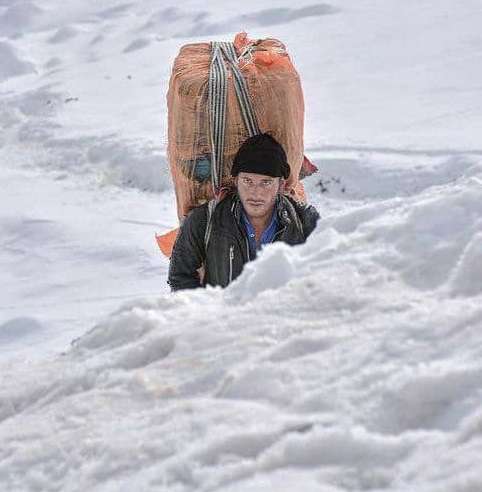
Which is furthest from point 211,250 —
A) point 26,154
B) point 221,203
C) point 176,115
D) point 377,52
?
point 377,52

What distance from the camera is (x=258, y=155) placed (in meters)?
3.88

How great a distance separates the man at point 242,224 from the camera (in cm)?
384

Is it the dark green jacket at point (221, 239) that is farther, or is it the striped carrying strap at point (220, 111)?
the striped carrying strap at point (220, 111)

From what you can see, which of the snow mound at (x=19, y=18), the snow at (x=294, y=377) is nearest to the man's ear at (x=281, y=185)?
the snow at (x=294, y=377)

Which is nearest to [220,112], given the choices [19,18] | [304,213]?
[304,213]

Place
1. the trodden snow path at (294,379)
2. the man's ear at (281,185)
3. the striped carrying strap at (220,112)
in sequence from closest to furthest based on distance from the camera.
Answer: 1. the trodden snow path at (294,379)
2. the man's ear at (281,185)
3. the striped carrying strap at (220,112)

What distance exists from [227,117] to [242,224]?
0.55m

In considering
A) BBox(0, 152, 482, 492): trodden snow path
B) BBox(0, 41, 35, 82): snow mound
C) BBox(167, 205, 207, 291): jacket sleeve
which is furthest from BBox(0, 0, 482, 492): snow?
BBox(0, 41, 35, 82): snow mound

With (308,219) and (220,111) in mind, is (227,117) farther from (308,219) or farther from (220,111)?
(308,219)

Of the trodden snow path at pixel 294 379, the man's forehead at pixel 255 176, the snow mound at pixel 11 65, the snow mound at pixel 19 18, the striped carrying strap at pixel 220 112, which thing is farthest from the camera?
the snow mound at pixel 19 18

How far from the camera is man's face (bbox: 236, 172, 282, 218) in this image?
12.6 feet

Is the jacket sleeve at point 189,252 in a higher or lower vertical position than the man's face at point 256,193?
lower

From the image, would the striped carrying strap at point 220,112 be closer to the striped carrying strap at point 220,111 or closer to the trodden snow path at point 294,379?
the striped carrying strap at point 220,111

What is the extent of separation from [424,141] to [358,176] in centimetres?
110
